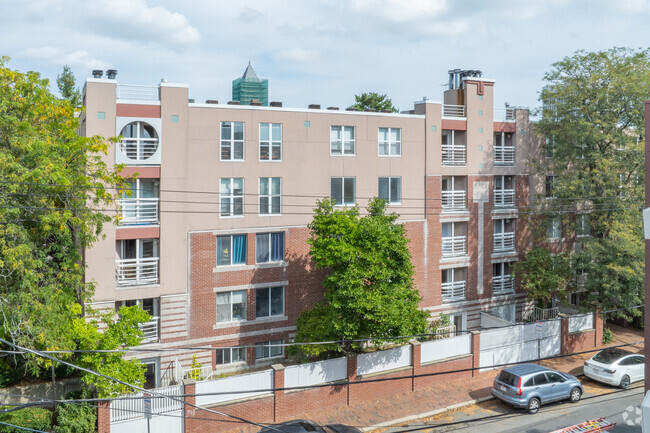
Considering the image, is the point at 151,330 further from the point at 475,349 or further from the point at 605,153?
the point at 605,153

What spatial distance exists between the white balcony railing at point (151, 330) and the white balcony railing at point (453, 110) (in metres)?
19.5

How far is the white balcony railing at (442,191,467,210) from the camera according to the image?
32.3m

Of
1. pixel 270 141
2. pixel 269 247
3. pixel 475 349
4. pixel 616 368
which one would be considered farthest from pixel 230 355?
pixel 616 368

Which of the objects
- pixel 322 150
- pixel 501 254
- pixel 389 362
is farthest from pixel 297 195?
pixel 501 254

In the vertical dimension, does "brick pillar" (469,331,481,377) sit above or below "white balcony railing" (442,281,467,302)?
below

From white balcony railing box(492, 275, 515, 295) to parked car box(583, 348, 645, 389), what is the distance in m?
7.33

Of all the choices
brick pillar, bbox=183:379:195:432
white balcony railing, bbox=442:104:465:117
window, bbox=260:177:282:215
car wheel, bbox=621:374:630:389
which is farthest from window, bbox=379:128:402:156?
brick pillar, bbox=183:379:195:432

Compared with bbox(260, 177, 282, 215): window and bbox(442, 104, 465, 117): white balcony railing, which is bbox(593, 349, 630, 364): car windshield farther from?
bbox(260, 177, 282, 215): window

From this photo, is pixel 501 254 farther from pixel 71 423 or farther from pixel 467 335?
pixel 71 423

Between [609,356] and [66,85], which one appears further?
[66,85]

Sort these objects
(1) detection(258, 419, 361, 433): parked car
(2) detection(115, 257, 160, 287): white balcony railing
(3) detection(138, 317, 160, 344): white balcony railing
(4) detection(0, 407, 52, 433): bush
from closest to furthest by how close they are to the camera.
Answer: (1) detection(258, 419, 361, 433): parked car, (4) detection(0, 407, 52, 433): bush, (2) detection(115, 257, 160, 287): white balcony railing, (3) detection(138, 317, 160, 344): white balcony railing

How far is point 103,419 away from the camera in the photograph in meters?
20.1

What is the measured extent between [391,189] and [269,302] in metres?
9.01

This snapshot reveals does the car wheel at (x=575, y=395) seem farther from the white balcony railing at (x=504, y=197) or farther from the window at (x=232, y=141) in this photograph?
the window at (x=232, y=141)
